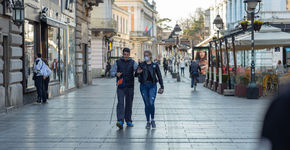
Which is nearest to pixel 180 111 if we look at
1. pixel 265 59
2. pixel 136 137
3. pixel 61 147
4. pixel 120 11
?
pixel 136 137

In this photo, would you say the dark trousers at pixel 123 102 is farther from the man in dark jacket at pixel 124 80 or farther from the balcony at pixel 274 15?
the balcony at pixel 274 15

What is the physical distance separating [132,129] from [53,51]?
1086 cm

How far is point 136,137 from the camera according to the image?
8883 mm

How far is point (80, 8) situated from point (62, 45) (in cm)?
554

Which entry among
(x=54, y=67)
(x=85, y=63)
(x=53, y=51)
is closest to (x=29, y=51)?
(x=53, y=51)

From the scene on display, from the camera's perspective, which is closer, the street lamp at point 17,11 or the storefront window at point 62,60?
the street lamp at point 17,11

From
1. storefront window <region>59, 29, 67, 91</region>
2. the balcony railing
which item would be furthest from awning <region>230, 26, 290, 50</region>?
the balcony railing

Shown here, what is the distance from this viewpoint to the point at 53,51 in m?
20.1

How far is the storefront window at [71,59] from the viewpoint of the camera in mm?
23453

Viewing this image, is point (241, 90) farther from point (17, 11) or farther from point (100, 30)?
point (100, 30)

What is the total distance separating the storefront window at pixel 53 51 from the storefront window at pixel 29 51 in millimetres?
2410

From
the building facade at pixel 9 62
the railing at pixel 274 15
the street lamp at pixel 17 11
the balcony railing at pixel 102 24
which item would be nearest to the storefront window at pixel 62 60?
the building facade at pixel 9 62

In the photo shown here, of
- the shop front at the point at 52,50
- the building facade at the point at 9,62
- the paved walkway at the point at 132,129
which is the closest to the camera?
the paved walkway at the point at 132,129

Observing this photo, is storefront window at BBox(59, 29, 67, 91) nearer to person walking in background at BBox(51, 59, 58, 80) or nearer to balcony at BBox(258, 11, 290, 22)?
person walking in background at BBox(51, 59, 58, 80)
